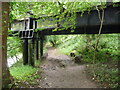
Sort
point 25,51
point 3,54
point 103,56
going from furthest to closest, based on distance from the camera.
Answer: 1. point 103,56
2. point 25,51
3. point 3,54

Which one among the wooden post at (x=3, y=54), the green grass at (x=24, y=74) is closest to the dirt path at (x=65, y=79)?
the green grass at (x=24, y=74)

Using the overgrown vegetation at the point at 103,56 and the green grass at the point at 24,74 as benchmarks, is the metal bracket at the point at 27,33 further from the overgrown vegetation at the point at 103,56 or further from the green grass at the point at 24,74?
the overgrown vegetation at the point at 103,56

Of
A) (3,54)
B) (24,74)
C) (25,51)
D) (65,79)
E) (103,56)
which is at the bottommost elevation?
(65,79)

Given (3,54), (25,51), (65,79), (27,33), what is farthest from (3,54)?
(27,33)

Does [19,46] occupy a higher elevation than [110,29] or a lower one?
lower

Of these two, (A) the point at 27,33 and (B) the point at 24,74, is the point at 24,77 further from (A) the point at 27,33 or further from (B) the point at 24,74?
(A) the point at 27,33

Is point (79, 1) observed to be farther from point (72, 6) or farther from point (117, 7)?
point (117, 7)

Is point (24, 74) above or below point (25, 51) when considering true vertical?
below

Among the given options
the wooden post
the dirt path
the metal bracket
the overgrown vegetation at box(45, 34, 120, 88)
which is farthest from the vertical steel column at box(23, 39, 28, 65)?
the overgrown vegetation at box(45, 34, 120, 88)

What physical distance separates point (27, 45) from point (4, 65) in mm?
5388

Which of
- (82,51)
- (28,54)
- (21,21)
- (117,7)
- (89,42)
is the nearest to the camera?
(117,7)

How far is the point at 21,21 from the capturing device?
32.3 feet

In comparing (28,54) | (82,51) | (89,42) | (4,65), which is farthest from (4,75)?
(82,51)

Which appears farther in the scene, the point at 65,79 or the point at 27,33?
the point at 27,33
